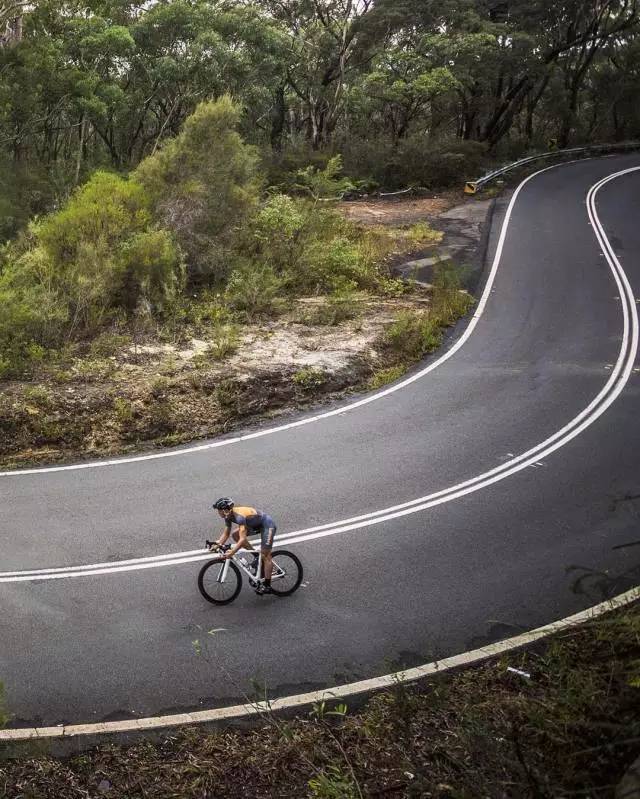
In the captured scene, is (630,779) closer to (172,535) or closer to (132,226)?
(172,535)

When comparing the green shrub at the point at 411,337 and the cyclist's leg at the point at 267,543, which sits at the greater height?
the green shrub at the point at 411,337

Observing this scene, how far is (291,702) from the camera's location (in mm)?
7352

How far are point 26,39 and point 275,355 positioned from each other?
75.3 ft

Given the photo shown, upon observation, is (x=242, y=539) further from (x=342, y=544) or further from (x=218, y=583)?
(x=342, y=544)

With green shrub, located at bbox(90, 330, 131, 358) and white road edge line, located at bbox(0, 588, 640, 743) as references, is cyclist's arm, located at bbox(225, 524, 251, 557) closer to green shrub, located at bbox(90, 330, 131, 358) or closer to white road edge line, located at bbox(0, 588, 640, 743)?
white road edge line, located at bbox(0, 588, 640, 743)

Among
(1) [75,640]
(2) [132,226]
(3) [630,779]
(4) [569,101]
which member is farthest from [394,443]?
(4) [569,101]

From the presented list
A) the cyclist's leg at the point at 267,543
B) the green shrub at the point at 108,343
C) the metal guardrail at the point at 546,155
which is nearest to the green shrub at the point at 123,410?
the green shrub at the point at 108,343

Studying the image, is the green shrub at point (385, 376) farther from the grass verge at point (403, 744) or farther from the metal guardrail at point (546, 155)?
the metal guardrail at point (546, 155)

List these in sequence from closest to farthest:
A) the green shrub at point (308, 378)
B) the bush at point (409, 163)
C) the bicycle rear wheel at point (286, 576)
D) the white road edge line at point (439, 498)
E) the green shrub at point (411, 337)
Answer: the bicycle rear wheel at point (286, 576) < the white road edge line at point (439, 498) < the green shrub at point (308, 378) < the green shrub at point (411, 337) < the bush at point (409, 163)

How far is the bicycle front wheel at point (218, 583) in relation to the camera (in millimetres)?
8789

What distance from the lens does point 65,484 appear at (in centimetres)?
1143

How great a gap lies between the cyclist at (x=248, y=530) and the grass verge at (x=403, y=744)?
203 centimetres

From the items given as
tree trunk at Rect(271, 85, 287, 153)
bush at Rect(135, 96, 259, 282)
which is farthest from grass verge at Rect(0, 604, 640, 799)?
tree trunk at Rect(271, 85, 287, 153)

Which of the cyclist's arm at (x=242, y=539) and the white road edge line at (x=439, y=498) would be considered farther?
the white road edge line at (x=439, y=498)
